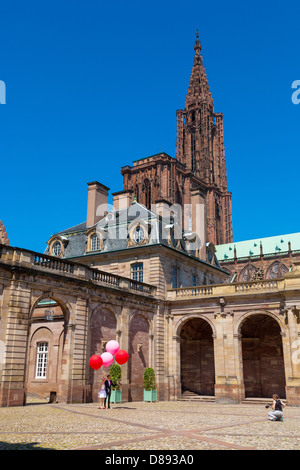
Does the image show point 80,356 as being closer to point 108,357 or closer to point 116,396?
point 116,396

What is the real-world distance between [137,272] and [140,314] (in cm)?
394

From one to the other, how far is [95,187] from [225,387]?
62.8 ft

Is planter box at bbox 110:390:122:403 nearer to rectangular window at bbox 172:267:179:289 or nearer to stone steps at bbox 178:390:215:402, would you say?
stone steps at bbox 178:390:215:402

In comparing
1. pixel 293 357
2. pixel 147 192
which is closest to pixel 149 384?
pixel 293 357

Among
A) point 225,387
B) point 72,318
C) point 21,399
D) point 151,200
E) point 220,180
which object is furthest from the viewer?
point 220,180

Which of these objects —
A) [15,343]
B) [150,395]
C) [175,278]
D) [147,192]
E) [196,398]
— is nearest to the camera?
[15,343]

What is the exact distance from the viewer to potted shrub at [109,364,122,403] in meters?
24.2

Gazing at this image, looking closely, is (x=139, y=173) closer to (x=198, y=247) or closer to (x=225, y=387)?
(x=198, y=247)

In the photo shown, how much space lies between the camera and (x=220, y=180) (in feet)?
371

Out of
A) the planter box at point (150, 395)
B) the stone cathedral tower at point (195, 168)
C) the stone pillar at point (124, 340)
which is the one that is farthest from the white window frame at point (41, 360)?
the stone cathedral tower at point (195, 168)

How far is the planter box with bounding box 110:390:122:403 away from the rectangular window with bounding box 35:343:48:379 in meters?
6.79

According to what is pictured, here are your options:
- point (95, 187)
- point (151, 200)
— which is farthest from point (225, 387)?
point (151, 200)

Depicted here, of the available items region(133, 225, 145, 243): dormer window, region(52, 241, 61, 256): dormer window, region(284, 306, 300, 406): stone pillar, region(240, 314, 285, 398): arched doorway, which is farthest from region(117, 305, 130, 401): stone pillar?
region(52, 241, 61, 256): dormer window

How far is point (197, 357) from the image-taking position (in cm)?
3600
